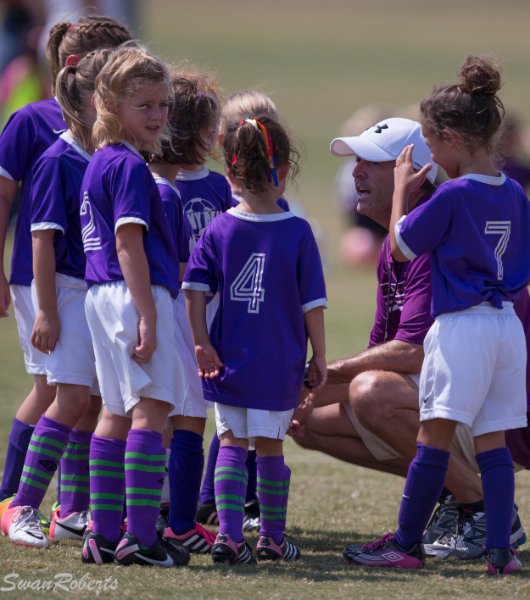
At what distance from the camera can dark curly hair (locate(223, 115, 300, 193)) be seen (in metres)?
4.47

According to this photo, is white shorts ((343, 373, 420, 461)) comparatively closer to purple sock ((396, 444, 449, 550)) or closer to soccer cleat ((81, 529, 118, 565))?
purple sock ((396, 444, 449, 550))

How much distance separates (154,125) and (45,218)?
0.55 m

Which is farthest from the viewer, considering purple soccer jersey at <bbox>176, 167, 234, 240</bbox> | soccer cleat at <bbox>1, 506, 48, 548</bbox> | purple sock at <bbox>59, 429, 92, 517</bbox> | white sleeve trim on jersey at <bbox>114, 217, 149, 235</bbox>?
purple soccer jersey at <bbox>176, 167, 234, 240</bbox>

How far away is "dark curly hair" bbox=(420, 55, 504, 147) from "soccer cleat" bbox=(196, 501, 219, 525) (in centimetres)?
192

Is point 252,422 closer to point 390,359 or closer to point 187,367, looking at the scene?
point 187,367

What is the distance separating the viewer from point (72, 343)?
4688 mm

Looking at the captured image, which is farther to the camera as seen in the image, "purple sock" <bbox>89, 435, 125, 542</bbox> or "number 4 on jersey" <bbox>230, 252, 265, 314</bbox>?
"number 4 on jersey" <bbox>230, 252, 265, 314</bbox>

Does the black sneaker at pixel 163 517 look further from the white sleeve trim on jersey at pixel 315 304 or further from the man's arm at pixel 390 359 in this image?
the white sleeve trim on jersey at pixel 315 304

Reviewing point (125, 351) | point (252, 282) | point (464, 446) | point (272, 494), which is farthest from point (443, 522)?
point (125, 351)

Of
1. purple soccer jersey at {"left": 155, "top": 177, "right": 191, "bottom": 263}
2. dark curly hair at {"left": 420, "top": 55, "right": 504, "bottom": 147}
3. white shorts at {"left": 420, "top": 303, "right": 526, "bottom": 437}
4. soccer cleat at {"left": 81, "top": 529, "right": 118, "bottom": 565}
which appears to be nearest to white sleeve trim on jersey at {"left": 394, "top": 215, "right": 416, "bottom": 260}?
white shorts at {"left": 420, "top": 303, "right": 526, "bottom": 437}

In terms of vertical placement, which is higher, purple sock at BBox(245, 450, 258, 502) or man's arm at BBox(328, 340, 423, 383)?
man's arm at BBox(328, 340, 423, 383)

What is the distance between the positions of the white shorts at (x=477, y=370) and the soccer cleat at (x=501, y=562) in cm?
40

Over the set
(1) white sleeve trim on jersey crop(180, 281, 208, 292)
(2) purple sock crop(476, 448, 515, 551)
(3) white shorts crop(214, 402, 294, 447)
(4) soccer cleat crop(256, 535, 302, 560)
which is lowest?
(4) soccer cleat crop(256, 535, 302, 560)

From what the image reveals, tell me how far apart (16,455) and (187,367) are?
89 cm
